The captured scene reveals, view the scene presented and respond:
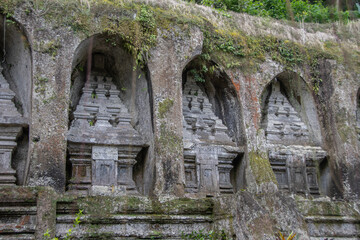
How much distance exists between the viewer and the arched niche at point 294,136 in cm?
1045

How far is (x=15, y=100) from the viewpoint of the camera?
28.7 feet

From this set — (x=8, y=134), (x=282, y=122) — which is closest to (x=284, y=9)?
(x=282, y=122)

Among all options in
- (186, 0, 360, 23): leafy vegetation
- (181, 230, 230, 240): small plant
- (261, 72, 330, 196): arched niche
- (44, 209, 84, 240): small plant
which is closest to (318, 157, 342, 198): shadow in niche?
(261, 72, 330, 196): arched niche

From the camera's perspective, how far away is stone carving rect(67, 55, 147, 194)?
8.59m

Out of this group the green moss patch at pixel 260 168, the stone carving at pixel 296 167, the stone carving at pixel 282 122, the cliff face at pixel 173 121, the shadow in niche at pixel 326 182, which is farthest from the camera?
the stone carving at pixel 282 122

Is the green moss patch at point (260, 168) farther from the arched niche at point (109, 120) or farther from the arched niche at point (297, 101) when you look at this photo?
the arched niche at point (109, 120)

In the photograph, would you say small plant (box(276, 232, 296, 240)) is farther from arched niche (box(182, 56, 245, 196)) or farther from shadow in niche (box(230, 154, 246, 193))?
shadow in niche (box(230, 154, 246, 193))

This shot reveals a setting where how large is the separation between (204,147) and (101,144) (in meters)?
2.34

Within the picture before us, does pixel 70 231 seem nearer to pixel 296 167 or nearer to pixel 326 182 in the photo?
pixel 296 167

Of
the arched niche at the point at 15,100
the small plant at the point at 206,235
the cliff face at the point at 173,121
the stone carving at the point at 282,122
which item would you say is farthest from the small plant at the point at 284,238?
the stone carving at the point at 282,122

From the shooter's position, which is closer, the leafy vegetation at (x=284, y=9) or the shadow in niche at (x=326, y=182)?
the shadow in niche at (x=326, y=182)

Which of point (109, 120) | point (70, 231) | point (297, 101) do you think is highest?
point (297, 101)

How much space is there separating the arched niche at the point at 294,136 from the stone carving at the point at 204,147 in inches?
50.0

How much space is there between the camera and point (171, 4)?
400 inches
